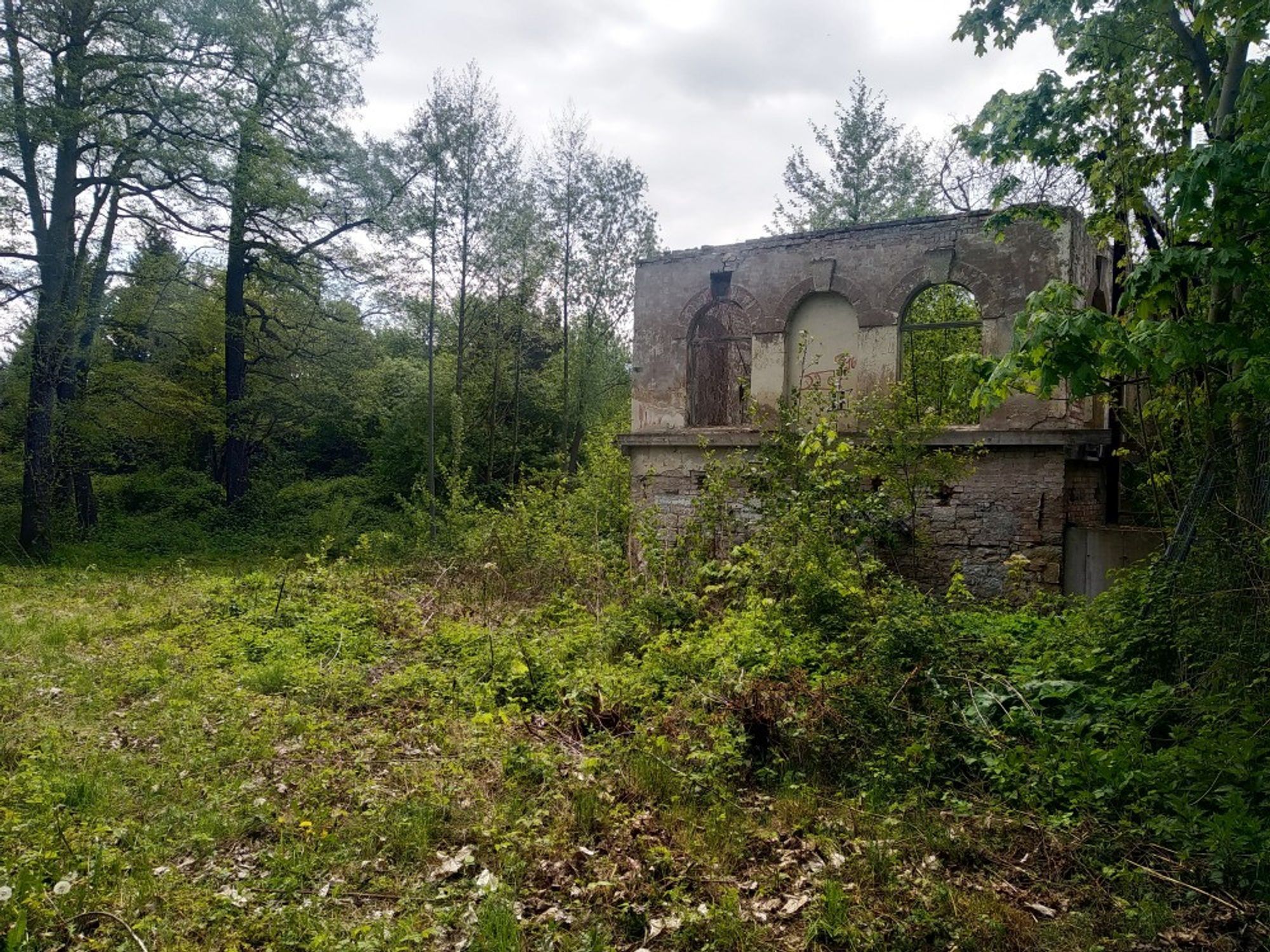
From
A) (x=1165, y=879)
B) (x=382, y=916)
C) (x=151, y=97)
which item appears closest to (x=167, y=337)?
(x=151, y=97)

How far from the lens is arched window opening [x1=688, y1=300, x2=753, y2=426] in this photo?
450 inches

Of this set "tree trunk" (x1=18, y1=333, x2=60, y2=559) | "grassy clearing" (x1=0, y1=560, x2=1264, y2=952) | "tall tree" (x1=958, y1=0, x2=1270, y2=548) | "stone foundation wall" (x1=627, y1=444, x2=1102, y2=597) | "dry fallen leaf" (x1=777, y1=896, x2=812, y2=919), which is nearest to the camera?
"grassy clearing" (x1=0, y1=560, x2=1264, y2=952)

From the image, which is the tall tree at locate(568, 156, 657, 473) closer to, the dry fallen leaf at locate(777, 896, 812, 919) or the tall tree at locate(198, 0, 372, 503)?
the tall tree at locate(198, 0, 372, 503)

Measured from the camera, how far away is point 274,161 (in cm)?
1505

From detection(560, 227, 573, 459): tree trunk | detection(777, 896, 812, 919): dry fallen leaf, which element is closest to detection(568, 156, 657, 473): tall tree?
detection(560, 227, 573, 459): tree trunk

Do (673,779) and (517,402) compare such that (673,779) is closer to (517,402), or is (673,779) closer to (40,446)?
(40,446)

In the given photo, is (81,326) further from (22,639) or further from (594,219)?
(594,219)

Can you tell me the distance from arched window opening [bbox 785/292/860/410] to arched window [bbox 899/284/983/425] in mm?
680

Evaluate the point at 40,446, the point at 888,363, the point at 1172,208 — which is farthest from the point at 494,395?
the point at 1172,208

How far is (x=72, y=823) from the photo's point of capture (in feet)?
12.9

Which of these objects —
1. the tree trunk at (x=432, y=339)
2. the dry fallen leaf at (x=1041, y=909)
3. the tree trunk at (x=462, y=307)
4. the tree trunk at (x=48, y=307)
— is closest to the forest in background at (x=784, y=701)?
the dry fallen leaf at (x=1041, y=909)

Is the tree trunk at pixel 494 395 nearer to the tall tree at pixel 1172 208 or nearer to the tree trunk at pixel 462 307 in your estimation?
the tree trunk at pixel 462 307

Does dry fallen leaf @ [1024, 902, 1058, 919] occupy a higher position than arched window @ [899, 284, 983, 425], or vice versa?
arched window @ [899, 284, 983, 425]

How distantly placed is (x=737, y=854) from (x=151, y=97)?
16.8m
